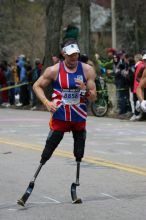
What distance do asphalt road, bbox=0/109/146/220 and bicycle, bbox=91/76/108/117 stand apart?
443 centimetres

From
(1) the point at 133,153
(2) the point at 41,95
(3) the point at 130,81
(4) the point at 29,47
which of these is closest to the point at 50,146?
(2) the point at 41,95

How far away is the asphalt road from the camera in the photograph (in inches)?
315

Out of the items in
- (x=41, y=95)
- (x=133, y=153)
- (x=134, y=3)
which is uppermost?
(x=134, y=3)

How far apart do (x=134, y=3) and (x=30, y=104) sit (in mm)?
12073

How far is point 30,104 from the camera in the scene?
27.7 meters

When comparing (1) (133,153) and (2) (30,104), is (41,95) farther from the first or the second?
(2) (30,104)

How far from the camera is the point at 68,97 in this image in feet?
27.2

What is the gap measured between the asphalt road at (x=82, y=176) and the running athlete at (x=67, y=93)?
36cm

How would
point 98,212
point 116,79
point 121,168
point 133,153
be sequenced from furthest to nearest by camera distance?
point 116,79 → point 133,153 → point 121,168 → point 98,212

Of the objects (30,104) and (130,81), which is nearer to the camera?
(130,81)

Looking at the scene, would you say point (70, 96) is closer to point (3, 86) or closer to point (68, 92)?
point (68, 92)

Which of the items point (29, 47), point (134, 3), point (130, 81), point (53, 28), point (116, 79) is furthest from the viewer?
point (29, 47)

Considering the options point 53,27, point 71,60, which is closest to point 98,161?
point 71,60

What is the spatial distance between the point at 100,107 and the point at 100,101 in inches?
10.0
